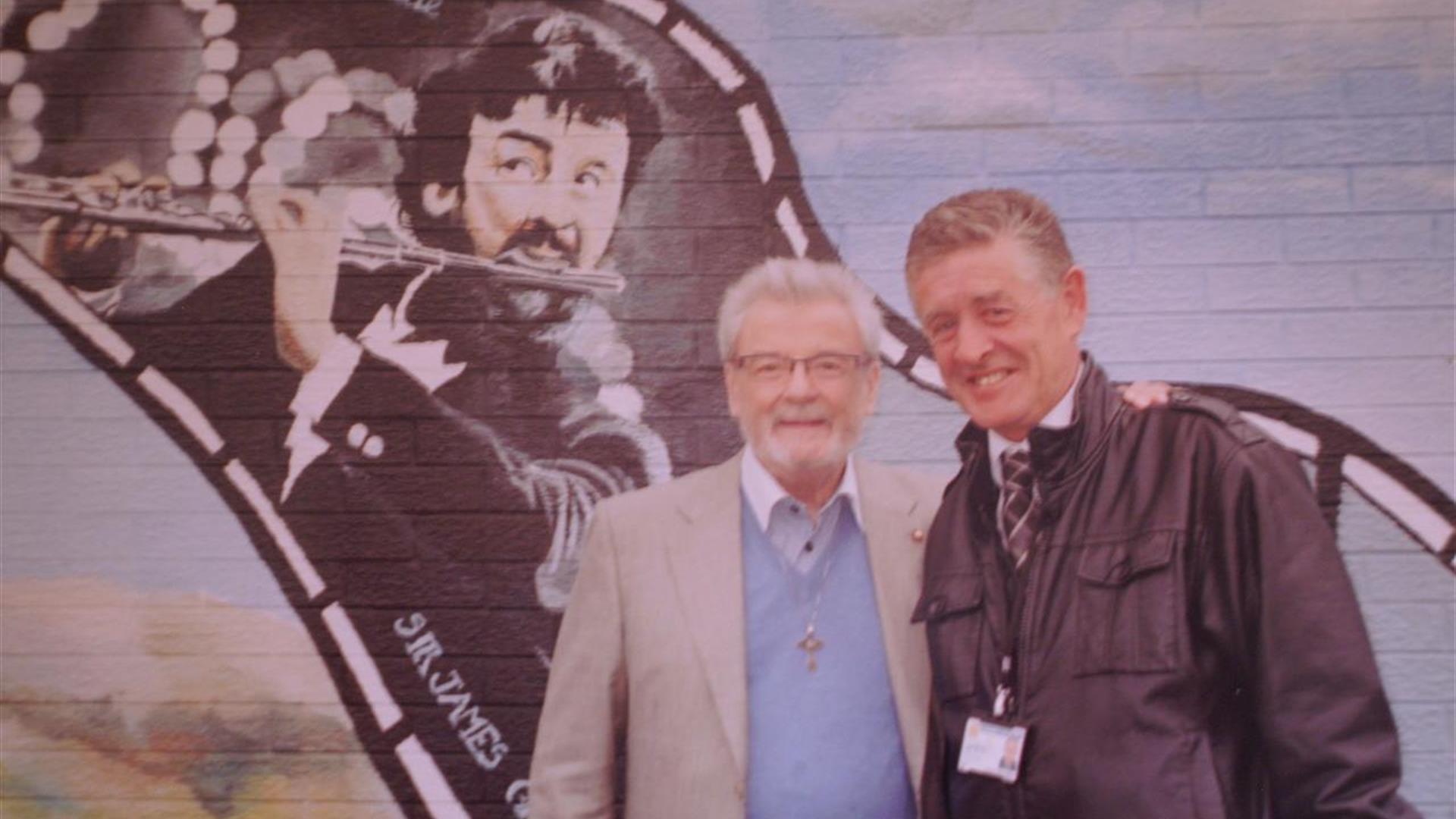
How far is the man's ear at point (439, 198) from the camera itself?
3.11 meters

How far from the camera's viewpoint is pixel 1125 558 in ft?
5.79

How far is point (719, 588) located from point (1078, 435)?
0.69 metres

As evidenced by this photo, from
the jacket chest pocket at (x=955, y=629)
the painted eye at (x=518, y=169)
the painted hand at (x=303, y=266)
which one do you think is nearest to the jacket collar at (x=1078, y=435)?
the jacket chest pocket at (x=955, y=629)

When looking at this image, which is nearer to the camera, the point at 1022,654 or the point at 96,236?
the point at 1022,654

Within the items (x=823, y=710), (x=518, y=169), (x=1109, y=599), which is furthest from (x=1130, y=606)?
(x=518, y=169)

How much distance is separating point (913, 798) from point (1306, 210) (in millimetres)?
1832

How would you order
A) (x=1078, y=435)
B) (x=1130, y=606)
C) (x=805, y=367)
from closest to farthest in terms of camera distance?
(x=1130, y=606) < (x=1078, y=435) < (x=805, y=367)

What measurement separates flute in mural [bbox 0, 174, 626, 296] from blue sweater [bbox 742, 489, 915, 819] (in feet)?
3.88

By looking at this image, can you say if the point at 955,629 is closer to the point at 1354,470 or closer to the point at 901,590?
the point at 901,590

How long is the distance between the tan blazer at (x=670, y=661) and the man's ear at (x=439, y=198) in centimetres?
119

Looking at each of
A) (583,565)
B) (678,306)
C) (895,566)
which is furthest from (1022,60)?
(583,565)

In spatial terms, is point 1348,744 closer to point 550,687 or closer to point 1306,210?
point 550,687

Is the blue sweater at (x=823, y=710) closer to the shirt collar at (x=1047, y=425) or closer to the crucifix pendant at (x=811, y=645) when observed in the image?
the crucifix pendant at (x=811, y=645)

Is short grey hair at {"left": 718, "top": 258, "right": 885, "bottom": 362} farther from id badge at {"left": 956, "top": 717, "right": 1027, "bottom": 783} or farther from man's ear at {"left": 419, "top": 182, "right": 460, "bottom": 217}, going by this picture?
man's ear at {"left": 419, "top": 182, "right": 460, "bottom": 217}
